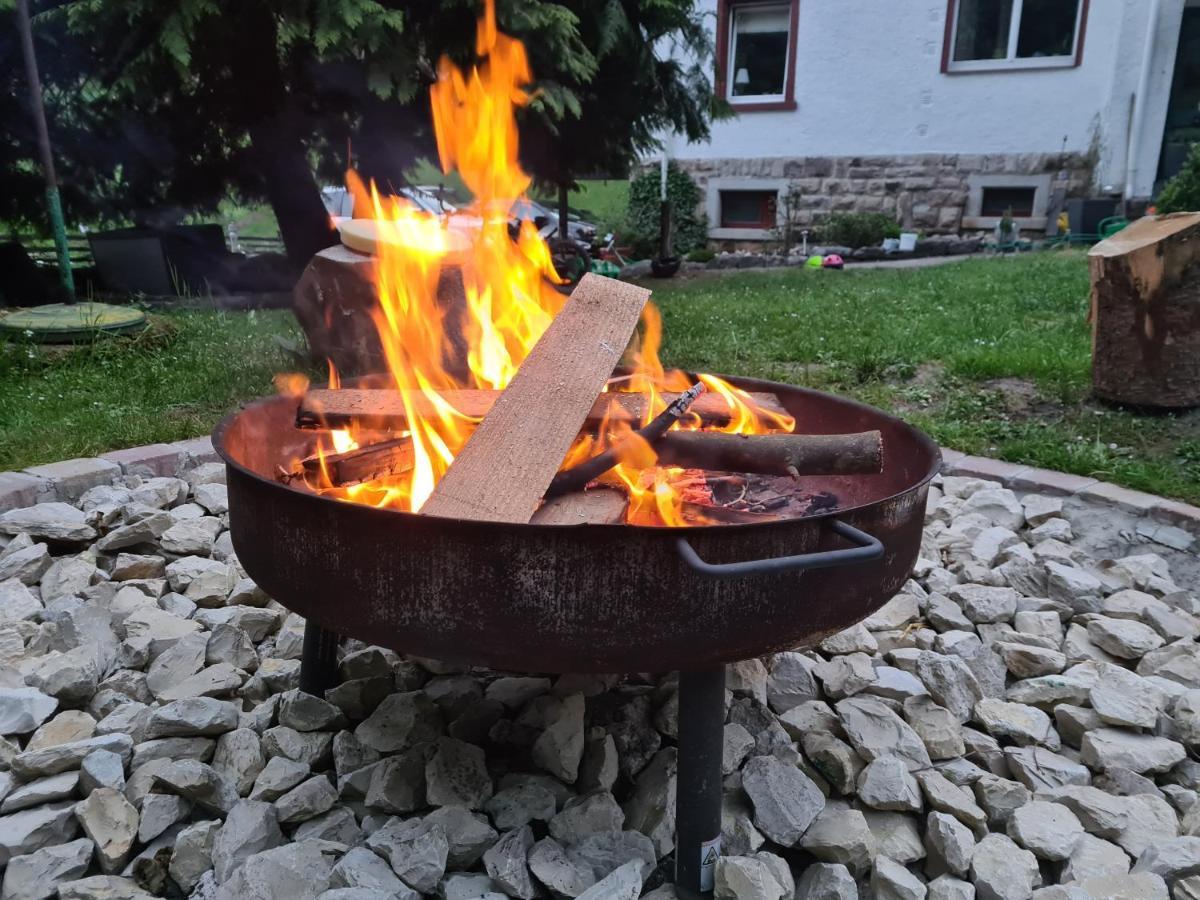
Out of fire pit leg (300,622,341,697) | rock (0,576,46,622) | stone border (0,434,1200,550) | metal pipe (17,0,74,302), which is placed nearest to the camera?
fire pit leg (300,622,341,697)

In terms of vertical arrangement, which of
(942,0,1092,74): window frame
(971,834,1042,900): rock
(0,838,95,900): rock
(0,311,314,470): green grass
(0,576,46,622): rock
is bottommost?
(971,834,1042,900): rock

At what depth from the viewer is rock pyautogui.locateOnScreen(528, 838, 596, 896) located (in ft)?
5.42

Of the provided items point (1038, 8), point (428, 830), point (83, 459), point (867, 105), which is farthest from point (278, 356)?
point (1038, 8)

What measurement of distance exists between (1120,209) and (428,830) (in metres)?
11.9

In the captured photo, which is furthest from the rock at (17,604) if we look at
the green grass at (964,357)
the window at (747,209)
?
the window at (747,209)

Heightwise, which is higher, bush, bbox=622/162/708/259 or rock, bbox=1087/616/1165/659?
bush, bbox=622/162/708/259

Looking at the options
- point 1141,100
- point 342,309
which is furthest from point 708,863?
point 1141,100

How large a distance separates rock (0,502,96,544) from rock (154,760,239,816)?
54.4 inches

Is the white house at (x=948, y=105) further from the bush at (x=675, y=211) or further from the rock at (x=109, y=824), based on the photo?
the rock at (x=109, y=824)

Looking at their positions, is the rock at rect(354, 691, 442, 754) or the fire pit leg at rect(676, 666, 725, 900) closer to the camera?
the fire pit leg at rect(676, 666, 725, 900)

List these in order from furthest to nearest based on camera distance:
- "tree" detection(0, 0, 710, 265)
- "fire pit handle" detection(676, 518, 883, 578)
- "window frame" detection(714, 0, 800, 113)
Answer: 1. "window frame" detection(714, 0, 800, 113)
2. "tree" detection(0, 0, 710, 265)
3. "fire pit handle" detection(676, 518, 883, 578)

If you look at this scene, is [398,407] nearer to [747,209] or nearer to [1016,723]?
[1016,723]

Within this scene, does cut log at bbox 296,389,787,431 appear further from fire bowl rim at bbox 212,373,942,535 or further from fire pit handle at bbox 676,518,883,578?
fire pit handle at bbox 676,518,883,578

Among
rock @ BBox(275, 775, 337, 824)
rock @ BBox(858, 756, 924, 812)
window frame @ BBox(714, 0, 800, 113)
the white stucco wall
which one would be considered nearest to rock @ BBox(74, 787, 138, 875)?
rock @ BBox(275, 775, 337, 824)
